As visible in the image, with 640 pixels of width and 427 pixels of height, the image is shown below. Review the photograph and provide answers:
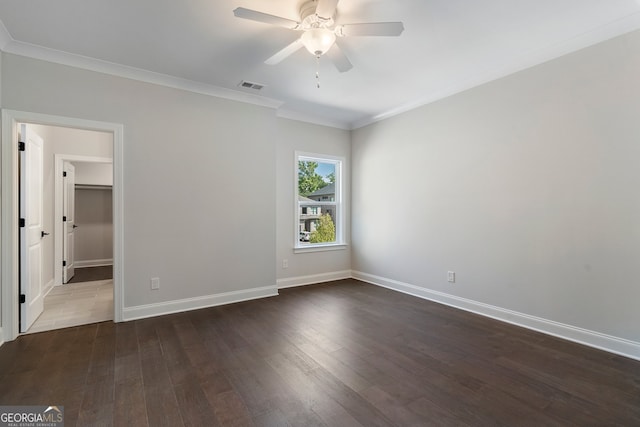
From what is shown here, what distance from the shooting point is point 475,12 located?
2410mm

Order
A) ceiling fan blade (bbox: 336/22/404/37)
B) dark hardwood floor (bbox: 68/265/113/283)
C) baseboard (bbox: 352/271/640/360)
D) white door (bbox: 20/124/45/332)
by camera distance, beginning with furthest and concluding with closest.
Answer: dark hardwood floor (bbox: 68/265/113/283) < white door (bbox: 20/124/45/332) < baseboard (bbox: 352/271/640/360) < ceiling fan blade (bbox: 336/22/404/37)

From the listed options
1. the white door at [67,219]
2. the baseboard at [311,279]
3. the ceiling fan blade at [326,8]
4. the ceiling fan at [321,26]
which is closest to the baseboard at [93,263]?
the white door at [67,219]

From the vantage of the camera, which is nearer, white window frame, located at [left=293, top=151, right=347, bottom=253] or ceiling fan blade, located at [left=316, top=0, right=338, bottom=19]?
ceiling fan blade, located at [left=316, top=0, right=338, bottom=19]

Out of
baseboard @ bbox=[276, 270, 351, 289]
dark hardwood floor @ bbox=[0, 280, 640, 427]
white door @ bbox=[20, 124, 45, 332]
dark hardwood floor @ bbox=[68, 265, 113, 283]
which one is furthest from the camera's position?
dark hardwood floor @ bbox=[68, 265, 113, 283]

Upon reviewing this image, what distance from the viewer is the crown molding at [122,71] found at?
289 centimetres

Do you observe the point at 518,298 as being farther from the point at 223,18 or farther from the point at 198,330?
the point at 223,18

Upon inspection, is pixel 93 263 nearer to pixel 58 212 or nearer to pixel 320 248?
pixel 58 212

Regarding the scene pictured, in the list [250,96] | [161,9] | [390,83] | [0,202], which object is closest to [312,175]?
[250,96]

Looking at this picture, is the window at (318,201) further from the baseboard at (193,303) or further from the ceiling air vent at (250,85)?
the ceiling air vent at (250,85)

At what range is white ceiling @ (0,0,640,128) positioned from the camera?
2361 mm

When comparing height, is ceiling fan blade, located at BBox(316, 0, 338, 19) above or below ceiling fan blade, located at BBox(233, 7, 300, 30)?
above

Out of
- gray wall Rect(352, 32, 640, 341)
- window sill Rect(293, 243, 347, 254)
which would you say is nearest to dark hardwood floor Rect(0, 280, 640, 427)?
gray wall Rect(352, 32, 640, 341)

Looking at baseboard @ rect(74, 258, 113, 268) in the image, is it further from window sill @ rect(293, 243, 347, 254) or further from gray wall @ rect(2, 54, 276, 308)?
window sill @ rect(293, 243, 347, 254)

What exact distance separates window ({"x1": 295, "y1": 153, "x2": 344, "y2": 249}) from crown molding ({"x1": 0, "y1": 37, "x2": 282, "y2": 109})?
133 cm
